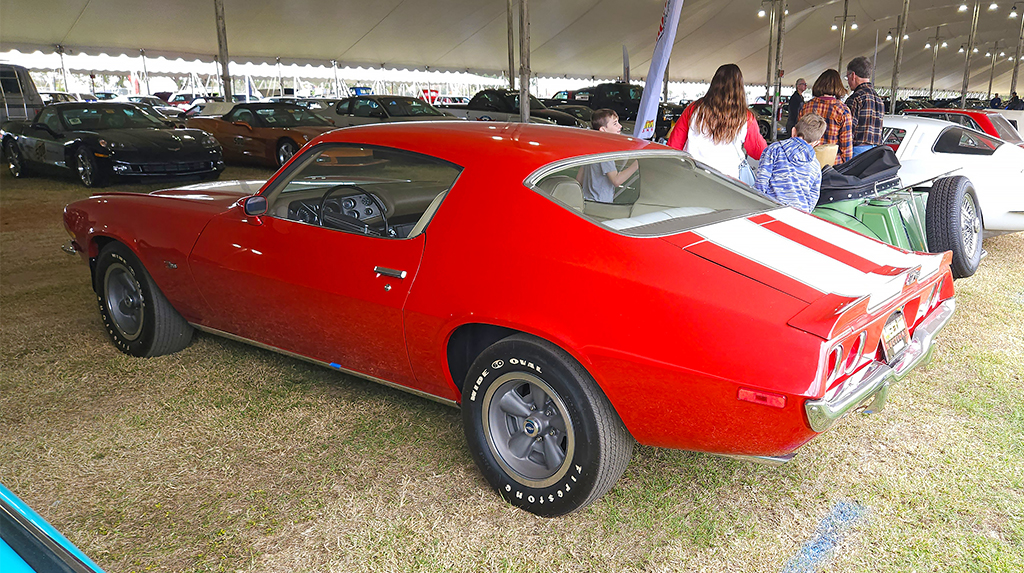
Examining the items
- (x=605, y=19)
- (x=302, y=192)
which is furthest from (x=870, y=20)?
(x=302, y=192)

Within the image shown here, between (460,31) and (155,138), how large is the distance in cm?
2339

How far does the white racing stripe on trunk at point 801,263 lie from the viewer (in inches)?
89.0

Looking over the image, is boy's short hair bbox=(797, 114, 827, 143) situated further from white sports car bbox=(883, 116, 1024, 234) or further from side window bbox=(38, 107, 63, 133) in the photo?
side window bbox=(38, 107, 63, 133)

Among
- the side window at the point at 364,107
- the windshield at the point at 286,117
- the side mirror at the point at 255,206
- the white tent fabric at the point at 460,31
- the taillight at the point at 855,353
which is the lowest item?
the taillight at the point at 855,353

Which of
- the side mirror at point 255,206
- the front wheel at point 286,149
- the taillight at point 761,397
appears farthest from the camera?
the front wheel at point 286,149

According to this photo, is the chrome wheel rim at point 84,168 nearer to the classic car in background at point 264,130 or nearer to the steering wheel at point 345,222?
the classic car in background at point 264,130

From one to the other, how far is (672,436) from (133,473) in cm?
221

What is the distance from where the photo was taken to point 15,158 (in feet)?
39.9

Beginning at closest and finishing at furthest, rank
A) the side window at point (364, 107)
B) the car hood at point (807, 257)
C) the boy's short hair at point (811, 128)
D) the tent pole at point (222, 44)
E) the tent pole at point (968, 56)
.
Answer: the car hood at point (807, 257)
the boy's short hair at point (811, 128)
the side window at point (364, 107)
the tent pole at point (222, 44)
the tent pole at point (968, 56)

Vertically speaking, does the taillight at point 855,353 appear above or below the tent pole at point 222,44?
below

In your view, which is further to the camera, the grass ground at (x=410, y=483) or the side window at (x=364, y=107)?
the side window at (x=364, y=107)

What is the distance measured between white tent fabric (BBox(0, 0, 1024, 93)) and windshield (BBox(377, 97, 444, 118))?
12369 mm

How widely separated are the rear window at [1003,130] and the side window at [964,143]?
303 centimetres

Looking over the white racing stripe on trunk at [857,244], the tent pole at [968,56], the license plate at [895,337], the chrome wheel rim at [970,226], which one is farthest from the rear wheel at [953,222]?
the tent pole at [968,56]
